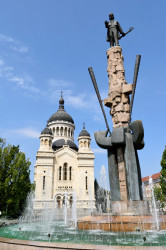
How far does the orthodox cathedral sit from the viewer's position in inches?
1502

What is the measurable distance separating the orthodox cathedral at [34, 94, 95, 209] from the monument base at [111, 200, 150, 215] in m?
29.5

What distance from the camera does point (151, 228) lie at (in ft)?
22.7

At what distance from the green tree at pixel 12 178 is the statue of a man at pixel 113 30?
13833 mm

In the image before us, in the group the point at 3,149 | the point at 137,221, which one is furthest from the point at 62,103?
the point at 137,221

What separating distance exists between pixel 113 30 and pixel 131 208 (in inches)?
383

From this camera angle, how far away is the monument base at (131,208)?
26.4ft

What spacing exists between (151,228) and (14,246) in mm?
4581

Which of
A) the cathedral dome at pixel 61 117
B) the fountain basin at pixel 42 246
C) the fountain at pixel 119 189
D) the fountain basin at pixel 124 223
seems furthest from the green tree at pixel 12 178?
the cathedral dome at pixel 61 117

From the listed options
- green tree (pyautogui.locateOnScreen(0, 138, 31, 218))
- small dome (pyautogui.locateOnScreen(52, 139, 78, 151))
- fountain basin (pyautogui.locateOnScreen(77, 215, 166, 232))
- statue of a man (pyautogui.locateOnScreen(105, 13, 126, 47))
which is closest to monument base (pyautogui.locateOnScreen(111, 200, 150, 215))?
fountain basin (pyautogui.locateOnScreen(77, 215, 166, 232))

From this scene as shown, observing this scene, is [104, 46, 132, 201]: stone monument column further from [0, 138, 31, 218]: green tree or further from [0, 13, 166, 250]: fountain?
[0, 138, 31, 218]: green tree

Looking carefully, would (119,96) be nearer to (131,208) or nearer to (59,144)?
(131,208)

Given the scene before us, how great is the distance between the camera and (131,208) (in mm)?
8195

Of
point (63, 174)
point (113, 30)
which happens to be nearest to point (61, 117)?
point (63, 174)

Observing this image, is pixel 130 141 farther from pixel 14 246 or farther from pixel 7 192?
pixel 7 192
